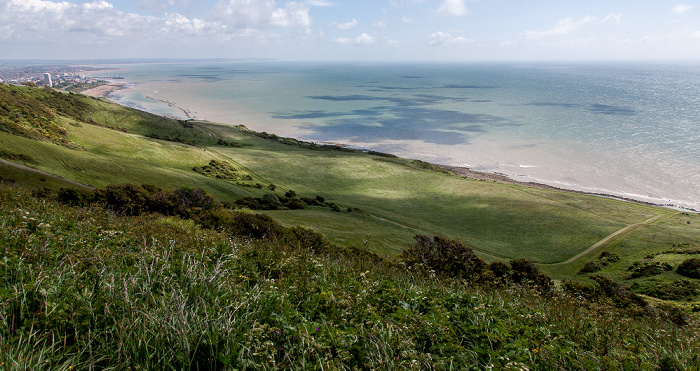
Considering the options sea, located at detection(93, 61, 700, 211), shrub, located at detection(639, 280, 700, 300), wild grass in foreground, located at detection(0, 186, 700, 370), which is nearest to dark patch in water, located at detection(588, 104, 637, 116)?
sea, located at detection(93, 61, 700, 211)

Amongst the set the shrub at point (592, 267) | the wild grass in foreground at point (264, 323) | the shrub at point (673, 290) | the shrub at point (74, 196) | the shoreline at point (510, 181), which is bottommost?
the shoreline at point (510, 181)

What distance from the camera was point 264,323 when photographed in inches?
154

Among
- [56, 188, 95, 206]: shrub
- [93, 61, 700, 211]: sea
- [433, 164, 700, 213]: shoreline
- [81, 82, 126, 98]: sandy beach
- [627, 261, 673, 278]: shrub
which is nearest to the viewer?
[56, 188, 95, 206]: shrub

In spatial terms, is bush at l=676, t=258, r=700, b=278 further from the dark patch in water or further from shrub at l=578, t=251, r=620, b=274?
the dark patch in water

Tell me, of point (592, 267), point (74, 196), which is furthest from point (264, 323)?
point (592, 267)

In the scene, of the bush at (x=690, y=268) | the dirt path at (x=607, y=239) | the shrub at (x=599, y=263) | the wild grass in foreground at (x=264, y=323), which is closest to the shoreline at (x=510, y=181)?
the dirt path at (x=607, y=239)

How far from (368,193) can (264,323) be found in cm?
3998

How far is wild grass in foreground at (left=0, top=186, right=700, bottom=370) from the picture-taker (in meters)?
3.22

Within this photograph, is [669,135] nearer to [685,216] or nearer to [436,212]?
[685,216]

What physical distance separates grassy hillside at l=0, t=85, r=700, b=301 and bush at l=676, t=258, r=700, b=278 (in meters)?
0.66

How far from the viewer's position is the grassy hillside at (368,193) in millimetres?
24766

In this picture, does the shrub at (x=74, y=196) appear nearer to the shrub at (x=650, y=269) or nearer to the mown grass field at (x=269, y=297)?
the mown grass field at (x=269, y=297)

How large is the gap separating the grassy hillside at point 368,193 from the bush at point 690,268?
2.18 feet

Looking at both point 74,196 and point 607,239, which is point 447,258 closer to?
point 74,196
